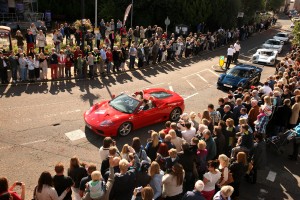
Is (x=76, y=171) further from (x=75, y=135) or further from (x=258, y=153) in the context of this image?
(x=258, y=153)

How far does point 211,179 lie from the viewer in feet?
24.2

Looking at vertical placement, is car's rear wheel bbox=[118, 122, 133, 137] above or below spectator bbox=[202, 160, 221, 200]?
below

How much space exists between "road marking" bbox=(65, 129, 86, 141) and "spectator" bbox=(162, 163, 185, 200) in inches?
211

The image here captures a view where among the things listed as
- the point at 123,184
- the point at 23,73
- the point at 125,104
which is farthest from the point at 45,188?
the point at 23,73

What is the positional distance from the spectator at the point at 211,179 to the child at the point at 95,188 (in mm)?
2304

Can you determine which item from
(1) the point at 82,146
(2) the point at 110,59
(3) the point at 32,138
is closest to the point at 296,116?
(1) the point at 82,146

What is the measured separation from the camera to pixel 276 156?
11.6 metres

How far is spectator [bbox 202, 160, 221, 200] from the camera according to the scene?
7.38 meters

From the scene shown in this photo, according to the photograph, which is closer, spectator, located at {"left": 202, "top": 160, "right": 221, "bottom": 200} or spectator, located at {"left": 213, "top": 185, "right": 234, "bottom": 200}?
spectator, located at {"left": 213, "top": 185, "right": 234, "bottom": 200}

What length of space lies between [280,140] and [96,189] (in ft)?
24.4

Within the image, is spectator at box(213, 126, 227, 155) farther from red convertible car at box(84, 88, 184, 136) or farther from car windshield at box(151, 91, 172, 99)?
car windshield at box(151, 91, 172, 99)

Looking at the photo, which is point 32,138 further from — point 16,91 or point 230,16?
point 230,16

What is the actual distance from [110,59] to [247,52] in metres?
16.7

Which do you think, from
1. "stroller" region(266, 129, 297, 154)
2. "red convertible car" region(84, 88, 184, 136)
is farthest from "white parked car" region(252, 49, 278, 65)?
"stroller" region(266, 129, 297, 154)
